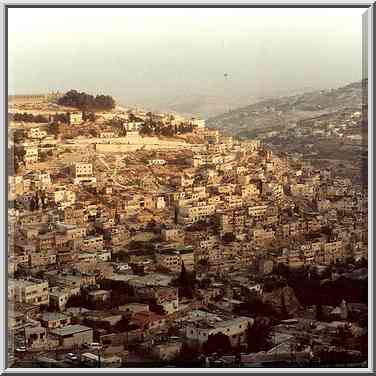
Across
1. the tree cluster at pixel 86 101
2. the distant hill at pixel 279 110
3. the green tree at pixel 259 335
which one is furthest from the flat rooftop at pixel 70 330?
the distant hill at pixel 279 110

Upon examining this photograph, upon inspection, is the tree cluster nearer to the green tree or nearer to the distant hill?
the distant hill

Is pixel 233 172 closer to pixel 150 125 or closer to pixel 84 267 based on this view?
pixel 150 125

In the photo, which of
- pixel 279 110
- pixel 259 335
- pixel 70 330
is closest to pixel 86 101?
pixel 279 110

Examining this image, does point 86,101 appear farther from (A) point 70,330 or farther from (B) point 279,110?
(A) point 70,330

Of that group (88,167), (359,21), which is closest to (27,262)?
(88,167)

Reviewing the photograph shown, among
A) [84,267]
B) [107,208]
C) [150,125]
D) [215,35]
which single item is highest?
[215,35]

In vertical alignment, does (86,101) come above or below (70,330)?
above

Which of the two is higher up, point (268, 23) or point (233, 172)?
point (268, 23)
